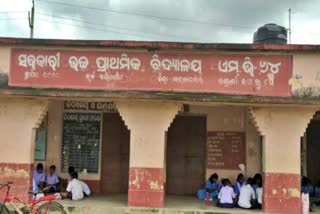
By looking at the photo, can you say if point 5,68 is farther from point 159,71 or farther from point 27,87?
point 159,71

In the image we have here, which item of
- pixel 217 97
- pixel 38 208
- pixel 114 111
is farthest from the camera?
pixel 114 111

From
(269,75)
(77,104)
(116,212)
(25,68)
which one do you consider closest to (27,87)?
(25,68)

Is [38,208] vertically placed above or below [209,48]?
below

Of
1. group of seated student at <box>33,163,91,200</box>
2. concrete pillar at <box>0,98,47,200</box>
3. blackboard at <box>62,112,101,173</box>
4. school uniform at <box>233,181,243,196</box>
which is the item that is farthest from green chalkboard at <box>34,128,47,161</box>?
school uniform at <box>233,181,243,196</box>

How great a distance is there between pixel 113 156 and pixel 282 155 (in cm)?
496

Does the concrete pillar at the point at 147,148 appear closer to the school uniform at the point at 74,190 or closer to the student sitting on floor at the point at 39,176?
the school uniform at the point at 74,190

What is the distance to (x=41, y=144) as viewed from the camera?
13.8 meters

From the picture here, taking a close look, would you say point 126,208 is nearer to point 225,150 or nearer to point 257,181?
point 257,181

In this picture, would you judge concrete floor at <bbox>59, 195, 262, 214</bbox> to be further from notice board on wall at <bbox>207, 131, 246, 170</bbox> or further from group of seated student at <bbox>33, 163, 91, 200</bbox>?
notice board on wall at <bbox>207, 131, 246, 170</bbox>

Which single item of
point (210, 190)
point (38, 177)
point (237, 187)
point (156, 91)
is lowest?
point (210, 190)

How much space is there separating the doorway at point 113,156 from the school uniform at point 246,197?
3532 millimetres

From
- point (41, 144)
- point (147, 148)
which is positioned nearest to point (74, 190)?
point (41, 144)

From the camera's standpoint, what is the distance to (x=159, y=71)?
11266mm

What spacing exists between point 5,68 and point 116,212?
425cm
